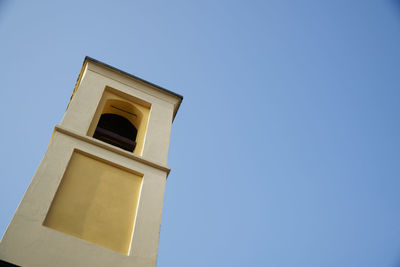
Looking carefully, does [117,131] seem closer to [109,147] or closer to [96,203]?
[109,147]

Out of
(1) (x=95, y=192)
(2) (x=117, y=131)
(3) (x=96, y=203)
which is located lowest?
(3) (x=96, y=203)

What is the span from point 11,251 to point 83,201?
156cm

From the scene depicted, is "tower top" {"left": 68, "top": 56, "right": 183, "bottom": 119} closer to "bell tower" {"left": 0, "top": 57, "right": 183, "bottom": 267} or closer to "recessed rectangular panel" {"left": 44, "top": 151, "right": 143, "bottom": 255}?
"bell tower" {"left": 0, "top": 57, "right": 183, "bottom": 267}

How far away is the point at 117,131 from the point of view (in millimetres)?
10141

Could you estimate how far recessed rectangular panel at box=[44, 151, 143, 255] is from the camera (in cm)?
666

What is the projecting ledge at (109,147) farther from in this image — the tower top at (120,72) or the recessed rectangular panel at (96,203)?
the tower top at (120,72)

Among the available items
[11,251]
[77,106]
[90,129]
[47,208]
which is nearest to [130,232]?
[47,208]

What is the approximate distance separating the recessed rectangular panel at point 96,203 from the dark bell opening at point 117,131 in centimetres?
130

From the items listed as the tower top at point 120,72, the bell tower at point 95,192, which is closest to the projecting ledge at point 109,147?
the bell tower at point 95,192

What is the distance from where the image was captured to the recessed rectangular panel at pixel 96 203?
21.9 feet

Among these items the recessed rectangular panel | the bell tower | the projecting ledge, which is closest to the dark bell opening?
the bell tower

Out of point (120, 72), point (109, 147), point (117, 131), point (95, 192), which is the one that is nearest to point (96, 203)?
point (95, 192)

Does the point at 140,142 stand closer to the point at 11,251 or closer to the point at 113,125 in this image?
the point at 113,125

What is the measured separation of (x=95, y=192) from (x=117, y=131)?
296 centimetres
